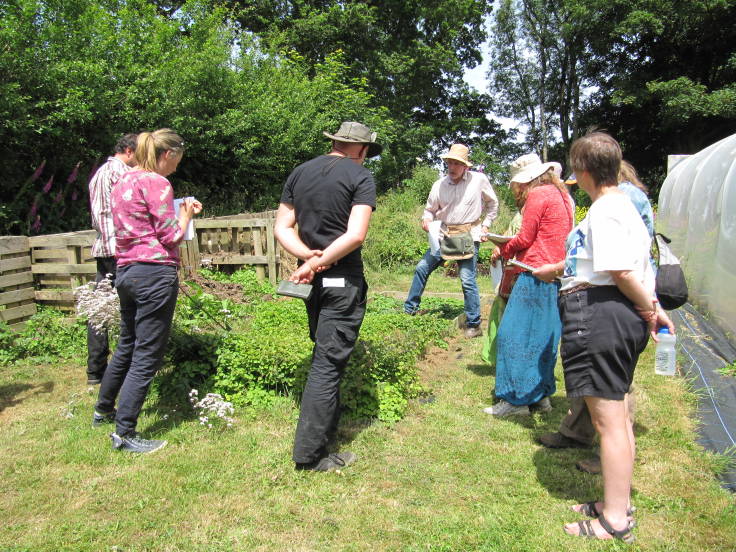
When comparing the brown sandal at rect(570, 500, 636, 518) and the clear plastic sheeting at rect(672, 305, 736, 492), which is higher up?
the brown sandal at rect(570, 500, 636, 518)

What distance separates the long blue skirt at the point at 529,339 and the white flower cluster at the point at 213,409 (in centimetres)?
194

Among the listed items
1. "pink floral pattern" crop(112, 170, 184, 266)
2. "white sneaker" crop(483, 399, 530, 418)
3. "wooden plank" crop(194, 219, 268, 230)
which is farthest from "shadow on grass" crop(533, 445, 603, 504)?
"wooden plank" crop(194, 219, 268, 230)

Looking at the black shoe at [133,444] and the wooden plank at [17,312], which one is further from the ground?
the wooden plank at [17,312]

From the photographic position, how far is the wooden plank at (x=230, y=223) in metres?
7.88

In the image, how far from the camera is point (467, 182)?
6000 mm

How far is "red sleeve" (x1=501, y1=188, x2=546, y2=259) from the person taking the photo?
369 cm

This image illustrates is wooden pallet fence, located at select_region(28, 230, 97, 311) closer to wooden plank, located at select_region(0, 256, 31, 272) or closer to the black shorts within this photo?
wooden plank, located at select_region(0, 256, 31, 272)

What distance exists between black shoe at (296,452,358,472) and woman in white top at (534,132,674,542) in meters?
1.25

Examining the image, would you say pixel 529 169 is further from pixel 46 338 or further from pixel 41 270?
pixel 41 270

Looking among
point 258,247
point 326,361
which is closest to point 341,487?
point 326,361

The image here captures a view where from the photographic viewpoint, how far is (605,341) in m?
2.45

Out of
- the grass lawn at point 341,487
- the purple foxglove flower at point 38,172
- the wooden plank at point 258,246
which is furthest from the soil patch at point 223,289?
the grass lawn at point 341,487

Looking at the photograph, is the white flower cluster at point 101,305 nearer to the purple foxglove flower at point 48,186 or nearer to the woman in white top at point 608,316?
the woman in white top at point 608,316

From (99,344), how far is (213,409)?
4.55 ft
